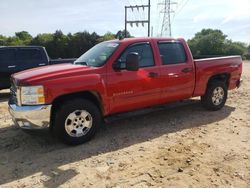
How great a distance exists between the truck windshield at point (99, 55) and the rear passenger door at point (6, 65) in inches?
219

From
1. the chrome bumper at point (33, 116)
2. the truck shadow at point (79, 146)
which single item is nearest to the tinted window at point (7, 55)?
the truck shadow at point (79, 146)

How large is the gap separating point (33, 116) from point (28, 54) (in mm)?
7032

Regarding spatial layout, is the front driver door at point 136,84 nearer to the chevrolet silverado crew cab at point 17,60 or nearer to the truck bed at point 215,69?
the truck bed at point 215,69

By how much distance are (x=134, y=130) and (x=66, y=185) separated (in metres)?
2.44

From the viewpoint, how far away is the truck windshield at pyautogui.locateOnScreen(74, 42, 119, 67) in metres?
5.78

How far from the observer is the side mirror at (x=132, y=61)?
18.1 feet

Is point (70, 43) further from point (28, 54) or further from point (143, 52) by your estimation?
point (143, 52)

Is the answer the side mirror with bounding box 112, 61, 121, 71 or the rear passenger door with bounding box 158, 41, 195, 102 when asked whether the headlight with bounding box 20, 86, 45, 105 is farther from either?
the rear passenger door with bounding box 158, 41, 195, 102

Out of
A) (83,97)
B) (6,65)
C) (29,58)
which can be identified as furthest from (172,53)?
(6,65)

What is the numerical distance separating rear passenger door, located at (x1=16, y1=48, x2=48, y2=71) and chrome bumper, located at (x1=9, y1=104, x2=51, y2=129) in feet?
21.2

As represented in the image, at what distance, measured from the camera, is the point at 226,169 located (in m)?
4.43

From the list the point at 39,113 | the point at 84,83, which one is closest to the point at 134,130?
the point at 84,83

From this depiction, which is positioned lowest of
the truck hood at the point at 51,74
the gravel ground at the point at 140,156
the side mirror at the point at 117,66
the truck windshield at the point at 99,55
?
the gravel ground at the point at 140,156

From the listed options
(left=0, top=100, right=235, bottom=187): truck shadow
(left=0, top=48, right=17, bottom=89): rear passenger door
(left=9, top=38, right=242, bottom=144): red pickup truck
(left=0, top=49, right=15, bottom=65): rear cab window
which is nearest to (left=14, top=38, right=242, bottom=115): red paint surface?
(left=9, top=38, right=242, bottom=144): red pickup truck
